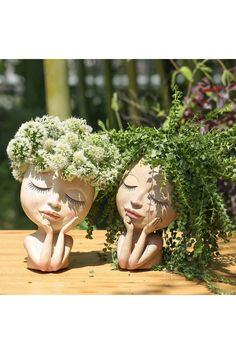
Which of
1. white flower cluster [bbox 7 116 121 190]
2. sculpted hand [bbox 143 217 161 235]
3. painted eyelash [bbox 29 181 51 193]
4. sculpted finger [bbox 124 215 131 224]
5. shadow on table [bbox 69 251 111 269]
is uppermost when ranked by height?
white flower cluster [bbox 7 116 121 190]

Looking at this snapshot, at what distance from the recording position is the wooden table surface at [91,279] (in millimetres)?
3289

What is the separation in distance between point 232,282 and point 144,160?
2.36ft

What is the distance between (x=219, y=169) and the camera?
3.47 meters

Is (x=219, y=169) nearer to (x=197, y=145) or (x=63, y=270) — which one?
(x=197, y=145)

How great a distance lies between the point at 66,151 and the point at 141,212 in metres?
0.46

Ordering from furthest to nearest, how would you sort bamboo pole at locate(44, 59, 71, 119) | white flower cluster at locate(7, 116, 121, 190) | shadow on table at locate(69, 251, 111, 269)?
bamboo pole at locate(44, 59, 71, 119) < shadow on table at locate(69, 251, 111, 269) < white flower cluster at locate(7, 116, 121, 190)

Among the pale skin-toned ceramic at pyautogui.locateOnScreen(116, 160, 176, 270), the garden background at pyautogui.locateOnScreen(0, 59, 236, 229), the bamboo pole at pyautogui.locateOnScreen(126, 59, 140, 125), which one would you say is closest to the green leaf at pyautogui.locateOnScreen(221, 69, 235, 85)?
the garden background at pyautogui.locateOnScreen(0, 59, 236, 229)

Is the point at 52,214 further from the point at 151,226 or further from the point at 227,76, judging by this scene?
the point at 227,76

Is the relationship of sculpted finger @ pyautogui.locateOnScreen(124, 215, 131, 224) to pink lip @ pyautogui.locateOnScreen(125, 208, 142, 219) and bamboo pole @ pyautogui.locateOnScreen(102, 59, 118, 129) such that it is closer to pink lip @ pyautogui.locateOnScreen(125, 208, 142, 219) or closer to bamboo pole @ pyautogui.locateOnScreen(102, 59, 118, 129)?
pink lip @ pyautogui.locateOnScreen(125, 208, 142, 219)

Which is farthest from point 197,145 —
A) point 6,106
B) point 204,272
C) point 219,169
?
point 6,106

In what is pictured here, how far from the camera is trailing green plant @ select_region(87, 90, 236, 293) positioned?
3428 mm

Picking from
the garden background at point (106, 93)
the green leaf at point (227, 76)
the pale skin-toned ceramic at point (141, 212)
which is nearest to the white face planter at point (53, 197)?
the pale skin-toned ceramic at point (141, 212)

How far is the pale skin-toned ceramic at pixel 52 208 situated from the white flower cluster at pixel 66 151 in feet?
0.18

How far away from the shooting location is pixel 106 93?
6.41 meters
